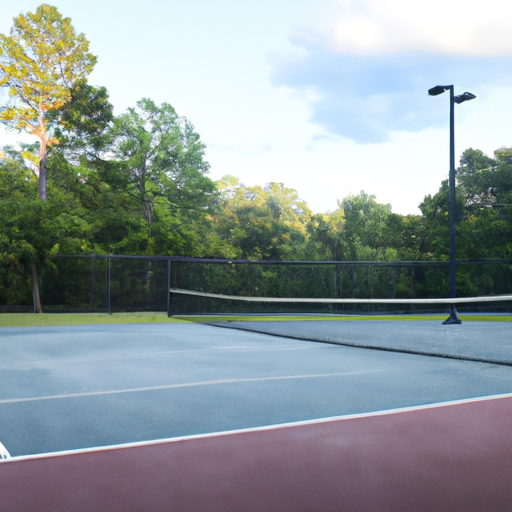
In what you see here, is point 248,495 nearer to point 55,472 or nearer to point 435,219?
point 55,472

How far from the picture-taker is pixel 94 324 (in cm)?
1528

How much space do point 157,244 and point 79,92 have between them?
28.0 ft

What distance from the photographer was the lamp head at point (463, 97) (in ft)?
49.3

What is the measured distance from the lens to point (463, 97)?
15133 mm

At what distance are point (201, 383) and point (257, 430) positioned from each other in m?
2.23

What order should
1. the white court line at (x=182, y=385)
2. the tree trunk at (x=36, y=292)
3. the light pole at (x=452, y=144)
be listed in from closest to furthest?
the white court line at (x=182, y=385)
the light pole at (x=452, y=144)
the tree trunk at (x=36, y=292)

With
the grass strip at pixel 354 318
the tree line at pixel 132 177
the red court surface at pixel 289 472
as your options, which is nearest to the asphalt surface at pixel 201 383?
the red court surface at pixel 289 472

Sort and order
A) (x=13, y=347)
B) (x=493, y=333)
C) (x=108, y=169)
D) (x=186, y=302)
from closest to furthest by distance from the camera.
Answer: (x=13, y=347) < (x=493, y=333) < (x=186, y=302) < (x=108, y=169)

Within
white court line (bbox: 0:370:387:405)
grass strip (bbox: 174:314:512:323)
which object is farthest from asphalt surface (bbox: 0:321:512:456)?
grass strip (bbox: 174:314:512:323)

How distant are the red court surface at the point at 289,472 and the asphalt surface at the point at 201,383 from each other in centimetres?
43

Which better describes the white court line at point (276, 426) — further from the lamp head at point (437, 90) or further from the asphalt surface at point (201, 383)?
the lamp head at point (437, 90)

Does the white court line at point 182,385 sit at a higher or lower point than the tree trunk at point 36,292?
lower

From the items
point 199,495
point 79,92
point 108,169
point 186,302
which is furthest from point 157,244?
point 199,495

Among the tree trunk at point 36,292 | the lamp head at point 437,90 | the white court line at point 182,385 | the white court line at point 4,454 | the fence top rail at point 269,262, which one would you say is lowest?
the white court line at point 182,385
